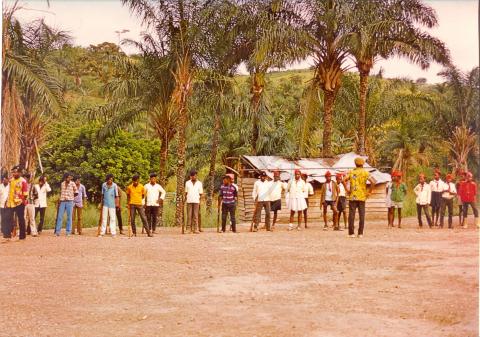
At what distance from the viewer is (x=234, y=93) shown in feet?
48.2

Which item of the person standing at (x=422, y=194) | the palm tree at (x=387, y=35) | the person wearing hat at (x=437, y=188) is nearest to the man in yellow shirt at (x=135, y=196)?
the palm tree at (x=387, y=35)

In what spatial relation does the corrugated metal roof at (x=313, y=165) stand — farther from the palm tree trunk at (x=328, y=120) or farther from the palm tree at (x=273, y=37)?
the palm tree at (x=273, y=37)

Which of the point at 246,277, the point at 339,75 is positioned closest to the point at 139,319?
the point at 246,277

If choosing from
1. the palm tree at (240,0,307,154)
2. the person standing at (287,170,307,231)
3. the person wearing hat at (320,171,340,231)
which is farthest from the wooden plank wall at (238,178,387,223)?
the palm tree at (240,0,307,154)

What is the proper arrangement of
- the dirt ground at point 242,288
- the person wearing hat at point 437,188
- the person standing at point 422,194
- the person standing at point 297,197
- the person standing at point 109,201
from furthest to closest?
the person standing at point 297,197
the person standing at point 422,194
the person wearing hat at point 437,188
the person standing at point 109,201
the dirt ground at point 242,288

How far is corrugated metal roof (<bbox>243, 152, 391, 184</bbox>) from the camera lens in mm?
15938

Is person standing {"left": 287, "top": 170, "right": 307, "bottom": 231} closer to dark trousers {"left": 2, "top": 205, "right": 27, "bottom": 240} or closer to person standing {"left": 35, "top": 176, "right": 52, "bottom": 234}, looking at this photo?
person standing {"left": 35, "top": 176, "right": 52, "bottom": 234}

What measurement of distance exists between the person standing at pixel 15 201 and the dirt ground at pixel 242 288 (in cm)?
40

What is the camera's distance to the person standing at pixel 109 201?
12.2 meters

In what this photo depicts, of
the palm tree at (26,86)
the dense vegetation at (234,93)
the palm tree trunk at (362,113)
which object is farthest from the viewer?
the palm tree trunk at (362,113)

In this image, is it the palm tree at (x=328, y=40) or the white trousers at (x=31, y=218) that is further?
the palm tree at (x=328, y=40)

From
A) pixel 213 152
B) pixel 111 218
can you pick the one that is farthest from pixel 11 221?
pixel 213 152

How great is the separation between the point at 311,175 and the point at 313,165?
0.27 meters

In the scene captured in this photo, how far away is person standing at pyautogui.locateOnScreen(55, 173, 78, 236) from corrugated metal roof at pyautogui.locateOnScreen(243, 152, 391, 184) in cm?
460
